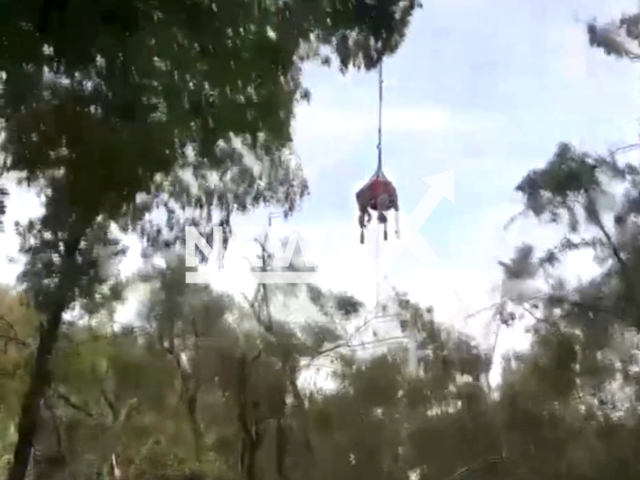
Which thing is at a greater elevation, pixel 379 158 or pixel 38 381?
pixel 379 158

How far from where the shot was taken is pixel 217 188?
58.3 inches

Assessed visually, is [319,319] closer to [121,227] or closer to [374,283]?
[374,283]

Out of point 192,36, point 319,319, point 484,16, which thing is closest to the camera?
point 192,36

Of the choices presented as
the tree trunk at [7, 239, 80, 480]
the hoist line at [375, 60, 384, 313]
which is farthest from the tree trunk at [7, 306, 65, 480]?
the hoist line at [375, 60, 384, 313]

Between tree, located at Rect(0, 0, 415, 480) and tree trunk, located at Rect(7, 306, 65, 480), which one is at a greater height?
tree, located at Rect(0, 0, 415, 480)

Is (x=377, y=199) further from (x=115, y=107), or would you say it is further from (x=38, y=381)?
(x=38, y=381)

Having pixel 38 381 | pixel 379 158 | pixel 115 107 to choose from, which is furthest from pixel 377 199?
pixel 38 381

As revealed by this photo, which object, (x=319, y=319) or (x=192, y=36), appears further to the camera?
(x=319, y=319)

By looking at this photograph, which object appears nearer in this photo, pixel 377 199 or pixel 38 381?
pixel 38 381

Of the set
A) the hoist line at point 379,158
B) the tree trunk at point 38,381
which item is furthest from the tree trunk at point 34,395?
the hoist line at point 379,158

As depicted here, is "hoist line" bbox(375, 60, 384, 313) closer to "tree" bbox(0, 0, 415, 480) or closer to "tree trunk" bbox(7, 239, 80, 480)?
Answer: "tree" bbox(0, 0, 415, 480)

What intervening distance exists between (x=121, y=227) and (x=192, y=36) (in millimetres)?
333

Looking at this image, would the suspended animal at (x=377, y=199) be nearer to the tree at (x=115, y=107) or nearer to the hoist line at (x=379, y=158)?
the hoist line at (x=379, y=158)

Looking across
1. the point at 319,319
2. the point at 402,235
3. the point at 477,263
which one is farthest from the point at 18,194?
the point at 477,263
